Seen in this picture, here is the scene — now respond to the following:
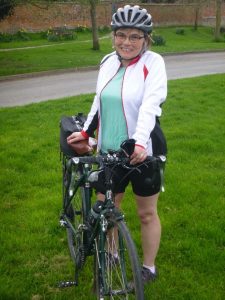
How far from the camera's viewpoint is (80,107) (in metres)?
10.0

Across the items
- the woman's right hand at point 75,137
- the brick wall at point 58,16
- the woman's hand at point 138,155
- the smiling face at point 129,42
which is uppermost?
the smiling face at point 129,42

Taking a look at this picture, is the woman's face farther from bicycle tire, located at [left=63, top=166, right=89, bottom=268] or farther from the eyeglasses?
bicycle tire, located at [left=63, top=166, right=89, bottom=268]

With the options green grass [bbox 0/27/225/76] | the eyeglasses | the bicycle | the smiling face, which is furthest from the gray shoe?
green grass [bbox 0/27/225/76]

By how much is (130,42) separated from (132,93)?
365 millimetres

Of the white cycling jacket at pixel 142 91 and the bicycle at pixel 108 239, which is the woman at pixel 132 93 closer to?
the white cycling jacket at pixel 142 91

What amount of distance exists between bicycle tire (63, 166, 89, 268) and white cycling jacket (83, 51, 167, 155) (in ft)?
1.89

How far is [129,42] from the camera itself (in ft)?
10.3

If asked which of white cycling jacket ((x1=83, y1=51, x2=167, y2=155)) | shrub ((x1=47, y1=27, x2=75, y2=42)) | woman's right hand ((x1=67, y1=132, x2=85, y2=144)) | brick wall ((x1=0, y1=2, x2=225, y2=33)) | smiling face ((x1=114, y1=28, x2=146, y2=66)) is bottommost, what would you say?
shrub ((x1=47, y1=27, x2=75, y2=42))

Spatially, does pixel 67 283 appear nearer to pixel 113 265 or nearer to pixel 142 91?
pixel 113 265

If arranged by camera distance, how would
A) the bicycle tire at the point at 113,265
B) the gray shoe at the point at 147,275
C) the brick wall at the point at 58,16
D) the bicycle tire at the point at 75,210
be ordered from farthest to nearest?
the brick wall at the point at 58,16, the gray shoe at the point at 147,275, the bicycle tire at the point at 75,210, the bicycle tire at the point at 113,265

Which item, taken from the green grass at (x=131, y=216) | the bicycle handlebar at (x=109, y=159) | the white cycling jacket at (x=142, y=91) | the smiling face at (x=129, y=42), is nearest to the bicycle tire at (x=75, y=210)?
the green grass at (x=131, y=216)

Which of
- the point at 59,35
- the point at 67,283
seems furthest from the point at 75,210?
the point at 59,35

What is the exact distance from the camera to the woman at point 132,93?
3012 mm

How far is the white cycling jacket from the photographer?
9.59ft
